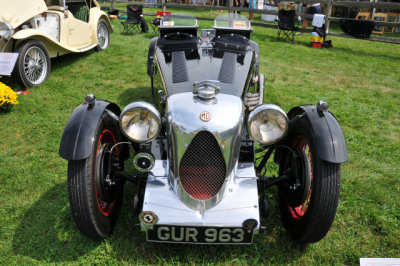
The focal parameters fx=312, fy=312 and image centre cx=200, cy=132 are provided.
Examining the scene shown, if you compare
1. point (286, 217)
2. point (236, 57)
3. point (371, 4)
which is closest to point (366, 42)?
point (371, 4)

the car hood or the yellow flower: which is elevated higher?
the car hood

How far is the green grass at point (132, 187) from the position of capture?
235cm

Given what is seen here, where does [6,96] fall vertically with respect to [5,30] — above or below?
below

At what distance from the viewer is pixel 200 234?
6.66ft

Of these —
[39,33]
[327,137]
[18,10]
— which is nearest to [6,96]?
[39,33]

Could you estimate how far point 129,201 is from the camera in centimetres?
284

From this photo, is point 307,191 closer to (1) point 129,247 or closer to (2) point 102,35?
(1) point 129,247

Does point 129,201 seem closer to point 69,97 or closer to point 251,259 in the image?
point 251,259

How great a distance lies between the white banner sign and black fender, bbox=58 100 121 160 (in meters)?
3.07

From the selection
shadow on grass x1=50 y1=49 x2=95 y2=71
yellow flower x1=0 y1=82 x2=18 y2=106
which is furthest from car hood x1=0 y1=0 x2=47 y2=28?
yellow flower x1=0 y1=82 x2=18 y2=106

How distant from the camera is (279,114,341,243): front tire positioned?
6.83 ft

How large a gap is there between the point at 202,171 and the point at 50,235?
137 cm

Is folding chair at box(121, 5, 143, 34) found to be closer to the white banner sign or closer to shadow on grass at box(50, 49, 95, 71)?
shadow on grass at box(50, 49, 95, 71)

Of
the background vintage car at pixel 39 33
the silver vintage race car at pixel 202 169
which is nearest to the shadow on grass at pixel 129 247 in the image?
the silver vintage race car at pixel 202 169
